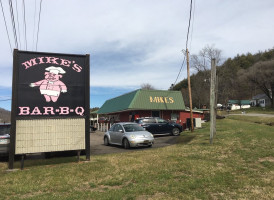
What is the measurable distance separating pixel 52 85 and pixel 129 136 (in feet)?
18.5

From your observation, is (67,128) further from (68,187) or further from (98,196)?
(98,196)

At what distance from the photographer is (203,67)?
181 feet

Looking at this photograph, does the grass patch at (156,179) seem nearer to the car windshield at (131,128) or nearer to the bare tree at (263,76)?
the car windshield at (131,128)

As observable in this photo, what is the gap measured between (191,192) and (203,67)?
53.2 meters

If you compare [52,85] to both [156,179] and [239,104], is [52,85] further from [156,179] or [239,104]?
[239,104]

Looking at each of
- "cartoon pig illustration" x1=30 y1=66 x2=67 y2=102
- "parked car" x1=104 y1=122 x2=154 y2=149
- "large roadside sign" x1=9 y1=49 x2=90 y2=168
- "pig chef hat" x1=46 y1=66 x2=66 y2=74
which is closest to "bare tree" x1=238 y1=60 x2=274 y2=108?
"parked car" x1=104 y1=122 x2=154 y2=149

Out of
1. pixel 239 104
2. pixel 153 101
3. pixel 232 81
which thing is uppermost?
pixel 232 81

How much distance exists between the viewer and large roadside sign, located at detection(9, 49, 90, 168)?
24.4 ft

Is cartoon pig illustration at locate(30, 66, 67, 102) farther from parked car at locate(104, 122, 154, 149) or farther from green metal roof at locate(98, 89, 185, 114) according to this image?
green metal roof at locate(98, 89, 185, 114)

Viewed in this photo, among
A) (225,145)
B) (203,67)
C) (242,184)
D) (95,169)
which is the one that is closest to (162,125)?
(225,145)

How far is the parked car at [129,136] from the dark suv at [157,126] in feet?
14.6

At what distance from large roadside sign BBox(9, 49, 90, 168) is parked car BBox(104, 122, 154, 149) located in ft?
14.2

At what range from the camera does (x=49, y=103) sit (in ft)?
25.5

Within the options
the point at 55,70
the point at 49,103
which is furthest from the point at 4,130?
the point at 55,70
